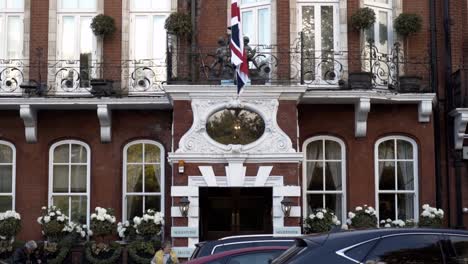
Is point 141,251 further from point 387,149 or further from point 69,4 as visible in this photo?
point 69,4

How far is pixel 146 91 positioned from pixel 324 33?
14.5ft

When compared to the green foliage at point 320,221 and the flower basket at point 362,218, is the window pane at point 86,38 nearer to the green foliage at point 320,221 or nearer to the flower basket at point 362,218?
the green foliage at point 320,221

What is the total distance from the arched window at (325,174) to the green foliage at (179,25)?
12.7 ft

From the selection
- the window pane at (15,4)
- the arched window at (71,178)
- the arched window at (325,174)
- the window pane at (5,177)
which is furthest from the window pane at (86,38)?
the arched window at (325,174)

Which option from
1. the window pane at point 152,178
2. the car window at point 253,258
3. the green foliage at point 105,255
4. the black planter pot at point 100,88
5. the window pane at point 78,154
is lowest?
the green foliage at point 105,255

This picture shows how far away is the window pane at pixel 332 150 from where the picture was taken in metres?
19.8

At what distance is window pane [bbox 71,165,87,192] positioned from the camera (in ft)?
66.0

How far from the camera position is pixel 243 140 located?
18.2 metres

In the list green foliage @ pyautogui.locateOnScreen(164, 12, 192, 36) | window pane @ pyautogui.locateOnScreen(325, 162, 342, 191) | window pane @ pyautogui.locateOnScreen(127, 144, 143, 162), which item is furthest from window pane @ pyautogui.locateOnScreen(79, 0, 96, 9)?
window pane @ pyautogui.locateOnScreen(325, 162, 342, 191)

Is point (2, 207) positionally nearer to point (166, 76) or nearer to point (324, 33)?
point (166, 76)

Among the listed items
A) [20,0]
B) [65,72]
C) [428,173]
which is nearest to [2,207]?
[65,72]

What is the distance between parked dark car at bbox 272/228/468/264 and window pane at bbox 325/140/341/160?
1176 cm

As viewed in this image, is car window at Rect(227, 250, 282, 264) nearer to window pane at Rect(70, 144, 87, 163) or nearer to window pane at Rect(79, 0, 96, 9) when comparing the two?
window pane at Rect(70, 144, 87, 163)

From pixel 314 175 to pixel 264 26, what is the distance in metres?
3.69
